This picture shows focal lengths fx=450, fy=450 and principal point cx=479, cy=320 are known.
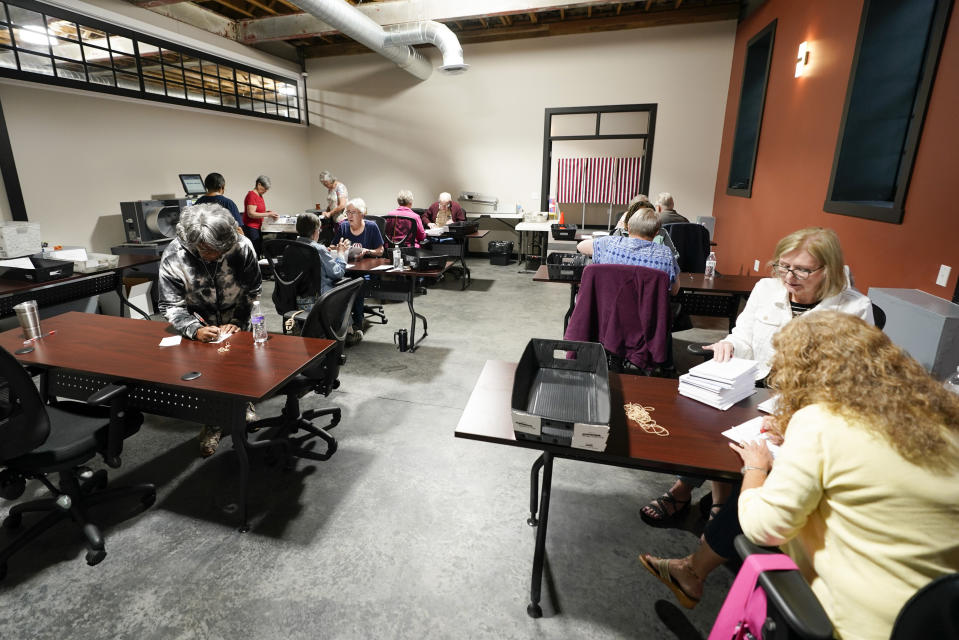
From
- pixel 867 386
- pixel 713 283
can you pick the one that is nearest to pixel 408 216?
pixel 713 283

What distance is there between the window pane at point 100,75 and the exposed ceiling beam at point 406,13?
2.42 metres

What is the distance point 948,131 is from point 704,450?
2.72 meters

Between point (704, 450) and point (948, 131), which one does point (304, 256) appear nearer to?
point (704, 450)

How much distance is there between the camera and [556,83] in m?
7.54

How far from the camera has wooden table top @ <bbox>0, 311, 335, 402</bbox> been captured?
1.77 metres

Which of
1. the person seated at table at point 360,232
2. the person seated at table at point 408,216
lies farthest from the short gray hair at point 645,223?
the person seated at table at point 408,216

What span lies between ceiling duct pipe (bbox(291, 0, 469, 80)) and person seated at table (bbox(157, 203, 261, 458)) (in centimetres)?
409

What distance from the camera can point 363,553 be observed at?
1.86 metres

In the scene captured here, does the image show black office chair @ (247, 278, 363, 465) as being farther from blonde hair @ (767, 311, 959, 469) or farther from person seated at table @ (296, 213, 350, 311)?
blonde hair @ (767, 311, 959, 469)

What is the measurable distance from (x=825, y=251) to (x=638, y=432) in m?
1.16

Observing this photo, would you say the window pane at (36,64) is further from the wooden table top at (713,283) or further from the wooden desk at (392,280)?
the wooden table top at (713,283)

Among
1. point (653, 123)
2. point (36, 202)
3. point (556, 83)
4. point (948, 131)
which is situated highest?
point (556, 83)

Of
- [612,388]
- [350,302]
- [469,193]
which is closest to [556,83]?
[469,193]

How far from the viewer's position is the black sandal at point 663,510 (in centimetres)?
202
